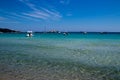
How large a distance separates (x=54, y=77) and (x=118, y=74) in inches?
164

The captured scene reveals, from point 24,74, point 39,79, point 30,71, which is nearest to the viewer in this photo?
point 39,79

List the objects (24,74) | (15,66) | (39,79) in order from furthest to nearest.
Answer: (15,66)
(24,74)
(39,79)

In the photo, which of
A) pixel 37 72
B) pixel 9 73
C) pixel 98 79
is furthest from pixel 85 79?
pixel 9 73

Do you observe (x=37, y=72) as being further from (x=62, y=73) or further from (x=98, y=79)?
(x=98, y=79)

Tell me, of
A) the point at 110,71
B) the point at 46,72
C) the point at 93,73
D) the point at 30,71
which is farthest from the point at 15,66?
the point at 110,71

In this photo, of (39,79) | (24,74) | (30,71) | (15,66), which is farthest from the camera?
(15,66)

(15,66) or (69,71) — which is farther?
(15,66)

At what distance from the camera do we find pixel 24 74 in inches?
502

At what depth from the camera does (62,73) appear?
519 inches

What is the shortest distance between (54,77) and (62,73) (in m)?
1.19

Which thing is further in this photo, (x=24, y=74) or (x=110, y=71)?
(x=110, y=71)

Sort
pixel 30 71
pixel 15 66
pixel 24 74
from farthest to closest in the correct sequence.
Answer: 1. pixel 15 66
2. pixel 30 71
3. pixel 24 74

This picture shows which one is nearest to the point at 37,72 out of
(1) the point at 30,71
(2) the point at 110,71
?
(1) the point at 30,71

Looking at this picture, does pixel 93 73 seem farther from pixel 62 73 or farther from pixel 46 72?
pixel 46 72
